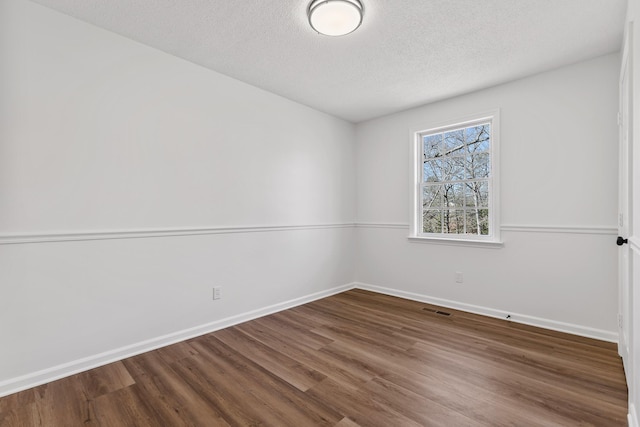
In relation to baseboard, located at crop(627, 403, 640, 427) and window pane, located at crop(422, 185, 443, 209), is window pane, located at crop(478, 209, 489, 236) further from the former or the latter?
baseboard, located at crop(627, 403, 640, 427)

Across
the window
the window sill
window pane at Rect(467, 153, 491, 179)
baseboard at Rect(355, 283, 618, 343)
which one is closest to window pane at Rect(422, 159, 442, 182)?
the window

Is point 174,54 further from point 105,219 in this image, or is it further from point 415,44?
point 415,44

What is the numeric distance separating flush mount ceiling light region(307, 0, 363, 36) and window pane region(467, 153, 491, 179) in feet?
7.23

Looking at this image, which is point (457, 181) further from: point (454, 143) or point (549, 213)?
point (549, 213)

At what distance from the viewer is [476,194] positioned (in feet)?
11.7

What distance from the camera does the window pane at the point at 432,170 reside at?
3.90 m

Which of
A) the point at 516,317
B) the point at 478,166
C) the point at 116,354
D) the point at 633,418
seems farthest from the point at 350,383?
the point at 478,166

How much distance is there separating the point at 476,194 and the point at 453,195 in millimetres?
275

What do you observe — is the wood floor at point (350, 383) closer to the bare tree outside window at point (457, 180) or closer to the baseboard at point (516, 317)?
the baseboard at point (516, 317)

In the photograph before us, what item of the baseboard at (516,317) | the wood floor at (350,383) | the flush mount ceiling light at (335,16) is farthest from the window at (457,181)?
the flush mount ceiling light at (335,16)

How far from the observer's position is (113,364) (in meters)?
2.28

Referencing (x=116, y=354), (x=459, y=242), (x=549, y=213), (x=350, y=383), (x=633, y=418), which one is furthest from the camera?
(x=459, y=242)

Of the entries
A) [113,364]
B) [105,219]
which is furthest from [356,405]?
[105,219]

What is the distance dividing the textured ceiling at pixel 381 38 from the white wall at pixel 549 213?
28 centimetres
